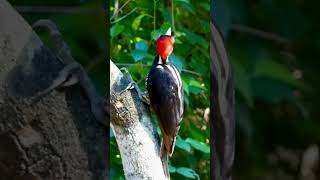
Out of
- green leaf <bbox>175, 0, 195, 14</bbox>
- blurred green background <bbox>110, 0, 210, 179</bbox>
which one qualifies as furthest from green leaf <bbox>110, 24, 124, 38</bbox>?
green leaf <bbox>175, 0, 195, 14</bbox>

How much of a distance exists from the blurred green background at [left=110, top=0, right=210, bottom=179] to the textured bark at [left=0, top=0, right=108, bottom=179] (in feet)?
0.27

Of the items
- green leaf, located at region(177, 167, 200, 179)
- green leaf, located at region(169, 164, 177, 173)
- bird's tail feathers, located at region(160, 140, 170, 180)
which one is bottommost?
green leaf, located at region(177, 167, 200, 179)

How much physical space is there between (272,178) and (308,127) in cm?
13

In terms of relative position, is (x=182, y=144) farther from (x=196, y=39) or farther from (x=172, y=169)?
(x=196, y=39)

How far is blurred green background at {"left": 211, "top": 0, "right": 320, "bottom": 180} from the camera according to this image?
4.52ft

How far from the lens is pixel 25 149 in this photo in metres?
1.47

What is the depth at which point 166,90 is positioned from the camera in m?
1.38

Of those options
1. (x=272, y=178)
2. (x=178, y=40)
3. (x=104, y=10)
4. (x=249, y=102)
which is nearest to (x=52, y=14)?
(x=104, y=10)

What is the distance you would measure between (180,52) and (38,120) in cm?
33

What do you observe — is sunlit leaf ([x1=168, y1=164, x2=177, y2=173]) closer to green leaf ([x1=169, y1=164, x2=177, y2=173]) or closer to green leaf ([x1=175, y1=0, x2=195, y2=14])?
green leaf ([x1=169, y1=164, x2=177, y2=173])

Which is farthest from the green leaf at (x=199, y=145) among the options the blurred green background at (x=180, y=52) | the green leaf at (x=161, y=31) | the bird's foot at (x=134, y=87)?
the green leaf at (x=161, y=31)

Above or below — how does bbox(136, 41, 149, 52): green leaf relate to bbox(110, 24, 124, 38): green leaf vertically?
below

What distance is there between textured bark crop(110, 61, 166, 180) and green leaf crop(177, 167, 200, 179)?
42 millimetres

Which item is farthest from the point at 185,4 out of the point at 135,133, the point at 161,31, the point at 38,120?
the point at 38,120
